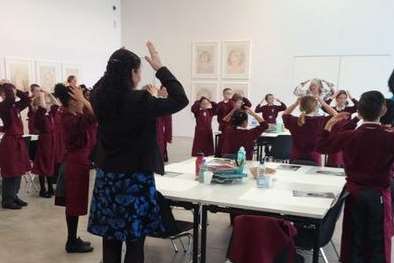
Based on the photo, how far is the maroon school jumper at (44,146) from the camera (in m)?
5.63

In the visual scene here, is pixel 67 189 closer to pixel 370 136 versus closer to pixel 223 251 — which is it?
pixel 223 251

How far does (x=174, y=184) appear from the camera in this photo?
3188mm

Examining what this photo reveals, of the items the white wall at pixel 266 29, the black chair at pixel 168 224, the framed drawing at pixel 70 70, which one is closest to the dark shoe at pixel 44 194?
the black chair at pixel 168 224

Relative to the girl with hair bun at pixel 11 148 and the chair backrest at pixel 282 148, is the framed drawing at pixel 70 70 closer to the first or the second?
the girl with hair bun at pixel 11 148

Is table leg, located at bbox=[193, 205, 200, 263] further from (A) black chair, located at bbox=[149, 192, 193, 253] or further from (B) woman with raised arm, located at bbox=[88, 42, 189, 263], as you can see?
(B) woman with raised arm, located at bbox=[88, 42, 189, 263]

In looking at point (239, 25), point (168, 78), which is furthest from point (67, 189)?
point (239, 25)

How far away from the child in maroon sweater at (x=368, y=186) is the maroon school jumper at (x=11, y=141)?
403 cm

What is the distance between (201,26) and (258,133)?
23.8 feet

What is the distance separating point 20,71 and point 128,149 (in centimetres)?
738

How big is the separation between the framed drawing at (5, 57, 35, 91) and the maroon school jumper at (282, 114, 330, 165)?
6060 millimetres

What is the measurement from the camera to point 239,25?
35.7 feet

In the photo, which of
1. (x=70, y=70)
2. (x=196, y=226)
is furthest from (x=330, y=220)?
(x=70, y=70)

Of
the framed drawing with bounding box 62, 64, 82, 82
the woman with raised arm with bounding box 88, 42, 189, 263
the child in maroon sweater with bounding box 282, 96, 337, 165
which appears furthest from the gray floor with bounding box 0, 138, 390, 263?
the framed drawing with bounding box 62, 64, 82, 82

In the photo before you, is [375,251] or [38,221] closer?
[375,251]
